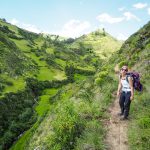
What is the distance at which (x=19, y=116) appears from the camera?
287ft

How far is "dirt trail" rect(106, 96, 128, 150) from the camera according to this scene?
14.6 metres

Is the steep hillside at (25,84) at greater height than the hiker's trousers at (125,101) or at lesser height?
lesser

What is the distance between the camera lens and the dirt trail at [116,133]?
14617mm

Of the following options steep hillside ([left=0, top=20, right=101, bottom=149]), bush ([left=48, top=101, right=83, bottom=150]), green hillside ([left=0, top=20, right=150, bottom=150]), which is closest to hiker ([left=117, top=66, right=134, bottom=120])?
green hillside ([left=0, top=20, right=150, bottom=150])

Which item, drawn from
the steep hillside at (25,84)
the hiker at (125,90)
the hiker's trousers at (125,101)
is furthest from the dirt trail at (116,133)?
→ the steep hillside at (25,84)

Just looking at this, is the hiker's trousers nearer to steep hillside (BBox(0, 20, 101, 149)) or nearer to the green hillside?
the green hillside

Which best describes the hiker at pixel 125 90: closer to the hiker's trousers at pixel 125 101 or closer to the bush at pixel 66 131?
the hiker's trousers at pixel 125 101

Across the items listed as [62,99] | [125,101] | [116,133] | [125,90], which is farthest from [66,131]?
[62,99]

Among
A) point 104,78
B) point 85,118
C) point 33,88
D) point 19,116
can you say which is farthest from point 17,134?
point 85,118

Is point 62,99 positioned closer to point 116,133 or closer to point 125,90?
point 125,90

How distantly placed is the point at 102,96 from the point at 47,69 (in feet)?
427

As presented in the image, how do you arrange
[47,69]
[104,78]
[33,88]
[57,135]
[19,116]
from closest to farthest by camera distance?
[57,135], [104,78], [19,116], [33,88], [47,69]

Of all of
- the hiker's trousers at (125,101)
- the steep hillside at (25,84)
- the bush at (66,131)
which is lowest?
the steep hillside at (25,84)

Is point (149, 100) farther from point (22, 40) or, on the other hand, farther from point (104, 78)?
point (22, 40)
